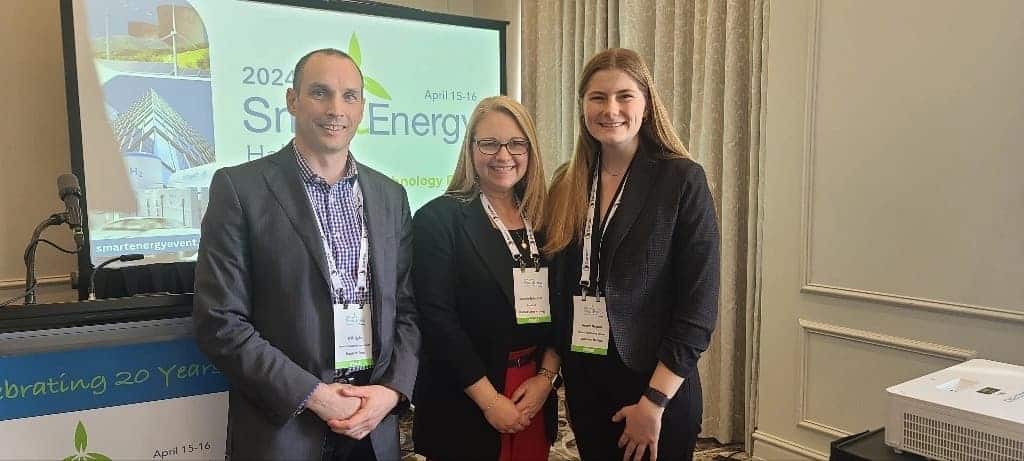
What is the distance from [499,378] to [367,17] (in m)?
2.30

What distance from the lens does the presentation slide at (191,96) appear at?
2.90m

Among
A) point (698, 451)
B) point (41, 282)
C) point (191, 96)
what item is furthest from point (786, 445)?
point (41, 282)

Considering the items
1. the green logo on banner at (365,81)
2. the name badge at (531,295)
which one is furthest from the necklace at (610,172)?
the green logo on banner at (365,81)

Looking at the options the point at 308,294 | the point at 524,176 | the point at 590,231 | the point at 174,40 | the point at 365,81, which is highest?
the point at 174,40

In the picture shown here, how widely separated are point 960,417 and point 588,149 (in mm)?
1070

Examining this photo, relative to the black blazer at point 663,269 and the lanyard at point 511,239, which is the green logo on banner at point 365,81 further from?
the black blazer at point 663,269

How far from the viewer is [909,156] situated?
96.1 inches

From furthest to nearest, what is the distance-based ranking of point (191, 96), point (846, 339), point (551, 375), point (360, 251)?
point (191, 96)
point (846, 339)
point (551, 375)
point (360, 251)

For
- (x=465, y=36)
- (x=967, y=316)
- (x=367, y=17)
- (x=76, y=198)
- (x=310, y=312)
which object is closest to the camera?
(x=310, y=312)

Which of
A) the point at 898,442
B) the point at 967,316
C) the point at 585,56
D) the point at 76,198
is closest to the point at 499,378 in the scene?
Answer: the point at 898,442

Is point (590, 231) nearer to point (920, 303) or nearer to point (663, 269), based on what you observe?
point (663, 269)

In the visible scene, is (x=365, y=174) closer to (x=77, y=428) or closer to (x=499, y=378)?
(x=499, y=378)

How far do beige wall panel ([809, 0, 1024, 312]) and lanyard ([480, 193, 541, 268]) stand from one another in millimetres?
1472

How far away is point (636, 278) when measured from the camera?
1.64 metres
